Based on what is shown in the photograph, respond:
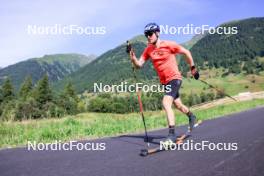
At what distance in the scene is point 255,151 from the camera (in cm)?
579

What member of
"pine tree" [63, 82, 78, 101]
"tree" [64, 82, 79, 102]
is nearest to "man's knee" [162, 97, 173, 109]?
"pine tree" [63, 82, 78, 101]

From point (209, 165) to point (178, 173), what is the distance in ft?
1.85

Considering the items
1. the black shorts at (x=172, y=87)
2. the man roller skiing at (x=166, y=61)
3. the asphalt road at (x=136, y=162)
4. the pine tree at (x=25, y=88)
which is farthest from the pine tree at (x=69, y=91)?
the asphalt road at (x=136, y=162)

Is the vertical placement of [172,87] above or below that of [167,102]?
above

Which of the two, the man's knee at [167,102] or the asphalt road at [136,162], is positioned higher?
the man's knee at [167,102]

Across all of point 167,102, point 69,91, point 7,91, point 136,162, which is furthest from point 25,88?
point 136,162

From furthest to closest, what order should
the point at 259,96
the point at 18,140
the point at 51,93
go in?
1. the point at 51,93
2. the point at 259,96
3. the point at 18,140

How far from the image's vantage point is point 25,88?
110062 millimetres

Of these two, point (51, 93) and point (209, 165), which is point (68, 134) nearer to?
point (209, 165)

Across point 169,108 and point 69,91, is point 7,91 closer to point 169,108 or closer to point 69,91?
point 69,91

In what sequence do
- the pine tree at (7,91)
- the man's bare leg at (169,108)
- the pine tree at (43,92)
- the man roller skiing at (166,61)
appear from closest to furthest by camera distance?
the man's bare leg at (169,108), the man roller skiing at (166,61), the pine tree at (43,92), the pine tree at (7,91)

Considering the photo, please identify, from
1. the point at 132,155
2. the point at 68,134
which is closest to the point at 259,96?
the point at 68,134

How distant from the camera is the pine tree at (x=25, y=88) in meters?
108

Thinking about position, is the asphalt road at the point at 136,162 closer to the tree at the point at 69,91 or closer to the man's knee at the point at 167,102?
the man's knee at the point at 167,102
